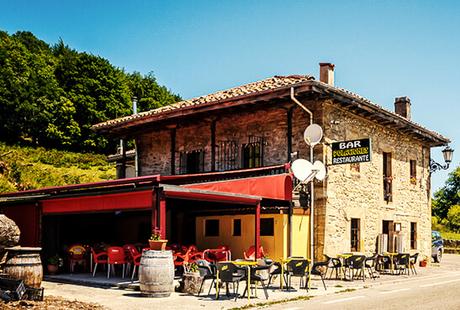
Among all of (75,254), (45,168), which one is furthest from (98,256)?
(45,168)

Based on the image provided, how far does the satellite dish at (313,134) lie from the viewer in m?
14.9

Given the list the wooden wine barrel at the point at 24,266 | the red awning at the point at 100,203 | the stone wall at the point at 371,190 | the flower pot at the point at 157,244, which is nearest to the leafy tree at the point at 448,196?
the stone wall at the point at 371,190

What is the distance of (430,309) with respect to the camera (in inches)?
356

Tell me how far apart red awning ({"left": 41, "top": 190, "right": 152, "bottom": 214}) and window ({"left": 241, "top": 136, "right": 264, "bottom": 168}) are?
19.4 ft

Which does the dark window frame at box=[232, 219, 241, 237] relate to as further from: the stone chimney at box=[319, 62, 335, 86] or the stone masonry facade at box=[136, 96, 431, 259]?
the stone chimney at box=[319, 62, 335, 86]

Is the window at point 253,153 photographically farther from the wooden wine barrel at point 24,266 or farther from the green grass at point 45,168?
the green grass at point 45,168

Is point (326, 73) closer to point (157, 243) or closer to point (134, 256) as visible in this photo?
point (134, 256)

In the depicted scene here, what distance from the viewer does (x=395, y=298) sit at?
10758 mm

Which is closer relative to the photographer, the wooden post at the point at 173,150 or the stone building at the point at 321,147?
the stone building at the point at 321,147

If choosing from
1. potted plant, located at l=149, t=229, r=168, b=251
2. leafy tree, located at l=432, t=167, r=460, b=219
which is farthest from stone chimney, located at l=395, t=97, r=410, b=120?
leafy tree, located at l=432, t=167, r=460, b=219

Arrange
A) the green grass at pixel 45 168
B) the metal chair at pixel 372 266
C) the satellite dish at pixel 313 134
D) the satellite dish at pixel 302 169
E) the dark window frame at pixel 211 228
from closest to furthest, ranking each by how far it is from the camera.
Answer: the satellite dish at pixel 302 169
the satellite dish at pixel 313 134
the metal chair at pixel 372 266
the dark window frame at pixel 211 228
the green grass at pixel 45 168

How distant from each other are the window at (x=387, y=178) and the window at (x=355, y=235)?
2168 millimetres

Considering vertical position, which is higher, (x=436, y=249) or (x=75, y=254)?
(x=75, y=254)

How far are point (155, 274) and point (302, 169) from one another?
19.0 feet
